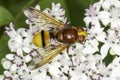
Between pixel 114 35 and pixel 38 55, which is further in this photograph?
pixel 114 35

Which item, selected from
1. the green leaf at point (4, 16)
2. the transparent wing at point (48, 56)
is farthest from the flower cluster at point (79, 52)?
the green leaf at point (4, 16)

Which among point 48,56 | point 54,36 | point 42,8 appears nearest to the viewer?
point 48,56

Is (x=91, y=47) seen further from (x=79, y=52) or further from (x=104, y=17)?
(x=104, y=17)

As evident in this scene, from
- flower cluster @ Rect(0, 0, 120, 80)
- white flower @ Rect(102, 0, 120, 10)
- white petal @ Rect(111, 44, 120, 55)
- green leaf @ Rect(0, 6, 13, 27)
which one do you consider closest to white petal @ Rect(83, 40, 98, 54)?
flower cluster @ Rect(0, 0, 120, 80)

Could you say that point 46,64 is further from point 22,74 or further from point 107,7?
point 107,7

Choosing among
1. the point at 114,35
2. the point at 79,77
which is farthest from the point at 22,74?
the point at 114,35

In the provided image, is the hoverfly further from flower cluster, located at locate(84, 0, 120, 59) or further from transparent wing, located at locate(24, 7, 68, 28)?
flower cluster, located at locate(84, 0, 120, 59)

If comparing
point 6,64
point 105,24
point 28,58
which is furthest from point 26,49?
point 105,24
